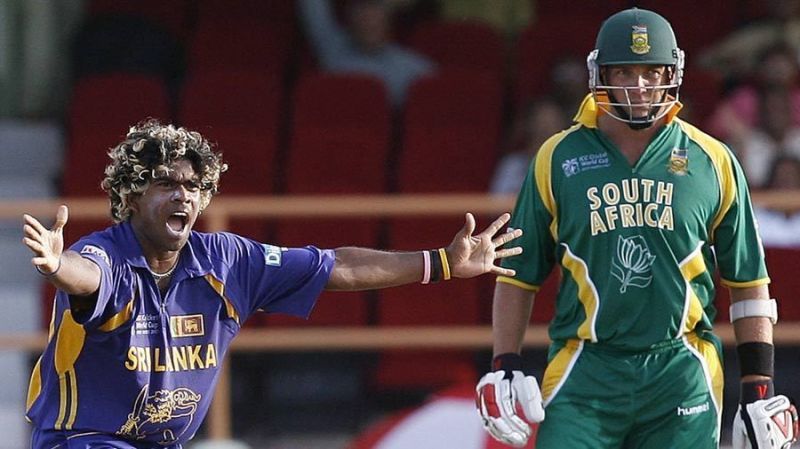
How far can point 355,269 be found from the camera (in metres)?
5.06

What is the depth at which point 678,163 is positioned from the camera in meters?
5.29

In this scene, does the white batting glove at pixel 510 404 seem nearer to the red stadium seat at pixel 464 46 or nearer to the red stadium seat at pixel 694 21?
the red stadium seat at pixel 464 46

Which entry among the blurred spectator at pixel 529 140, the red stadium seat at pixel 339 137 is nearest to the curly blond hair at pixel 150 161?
the blurred spectator at pixel 529 140

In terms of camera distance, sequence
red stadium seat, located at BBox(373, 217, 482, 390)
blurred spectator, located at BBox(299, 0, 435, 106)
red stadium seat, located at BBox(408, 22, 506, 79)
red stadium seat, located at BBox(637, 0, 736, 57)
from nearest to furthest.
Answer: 1. red stadium seat, located at BBox(373, 217, 482, 390)
2. blurred spectator, located at BBox(299, 0, 435, 106)
3. red stadium seat, located at BBox(408, 22, 506, 79)
4. red stadium seat, located at BBox(637, 0, 736, 57)

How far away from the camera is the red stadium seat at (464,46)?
9.96m

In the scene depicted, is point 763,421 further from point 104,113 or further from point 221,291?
point 104,113

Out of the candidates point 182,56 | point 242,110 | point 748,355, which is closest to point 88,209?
point 242,110

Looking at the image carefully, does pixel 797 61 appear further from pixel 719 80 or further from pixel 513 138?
pixel 513 138

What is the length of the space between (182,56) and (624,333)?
569cm

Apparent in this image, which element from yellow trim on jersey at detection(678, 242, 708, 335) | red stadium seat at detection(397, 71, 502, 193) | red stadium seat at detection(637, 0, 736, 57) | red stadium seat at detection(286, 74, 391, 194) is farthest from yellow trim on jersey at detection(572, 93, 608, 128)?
red stadium seat at detection(637, 0, 736, 57)

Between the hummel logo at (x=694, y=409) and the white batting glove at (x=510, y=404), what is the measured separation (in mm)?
415

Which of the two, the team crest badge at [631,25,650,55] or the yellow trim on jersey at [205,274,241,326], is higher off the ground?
the team crest badge at [631,25,650,55]

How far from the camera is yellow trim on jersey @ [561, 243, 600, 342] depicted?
5250mm

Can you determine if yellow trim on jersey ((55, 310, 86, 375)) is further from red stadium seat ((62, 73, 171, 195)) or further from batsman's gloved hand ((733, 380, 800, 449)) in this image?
red stadium seat ((62, 73, 171, 195))
